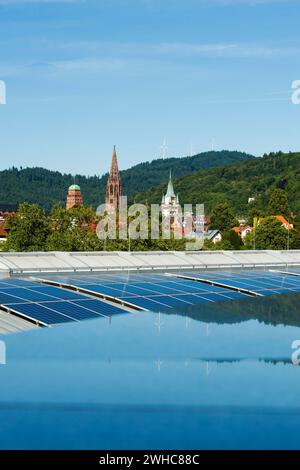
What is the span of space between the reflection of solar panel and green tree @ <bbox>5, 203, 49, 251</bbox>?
6209cm

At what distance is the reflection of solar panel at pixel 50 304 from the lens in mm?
30873

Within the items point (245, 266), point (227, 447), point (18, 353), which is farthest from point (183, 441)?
point (245, 266)

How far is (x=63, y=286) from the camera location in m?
38.7

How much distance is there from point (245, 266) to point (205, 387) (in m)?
31.5

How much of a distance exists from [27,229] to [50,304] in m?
68.0

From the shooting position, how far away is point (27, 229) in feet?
327

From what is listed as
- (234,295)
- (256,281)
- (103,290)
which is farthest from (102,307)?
(256,281)

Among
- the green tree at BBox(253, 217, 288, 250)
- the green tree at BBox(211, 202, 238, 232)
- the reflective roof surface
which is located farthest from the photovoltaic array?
the green tree at BBox(211, 202, 238, 232)

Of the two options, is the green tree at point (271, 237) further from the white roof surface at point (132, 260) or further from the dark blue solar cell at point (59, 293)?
the dark blue solar cell at point (59, 293)

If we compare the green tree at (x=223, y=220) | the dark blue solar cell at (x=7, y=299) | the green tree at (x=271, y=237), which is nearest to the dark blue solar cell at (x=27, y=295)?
the dark blue solar cell at (x=7, y=299)

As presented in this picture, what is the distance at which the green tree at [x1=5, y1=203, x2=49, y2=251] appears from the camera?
325 feet

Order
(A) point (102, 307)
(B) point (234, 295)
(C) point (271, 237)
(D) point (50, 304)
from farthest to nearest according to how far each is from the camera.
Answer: (C) point (271, 237), (B) point (234, 295), (A) point (102, 307), (D) point (50, 304)

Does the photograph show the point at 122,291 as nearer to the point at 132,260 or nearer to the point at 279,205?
the point at 132,260
